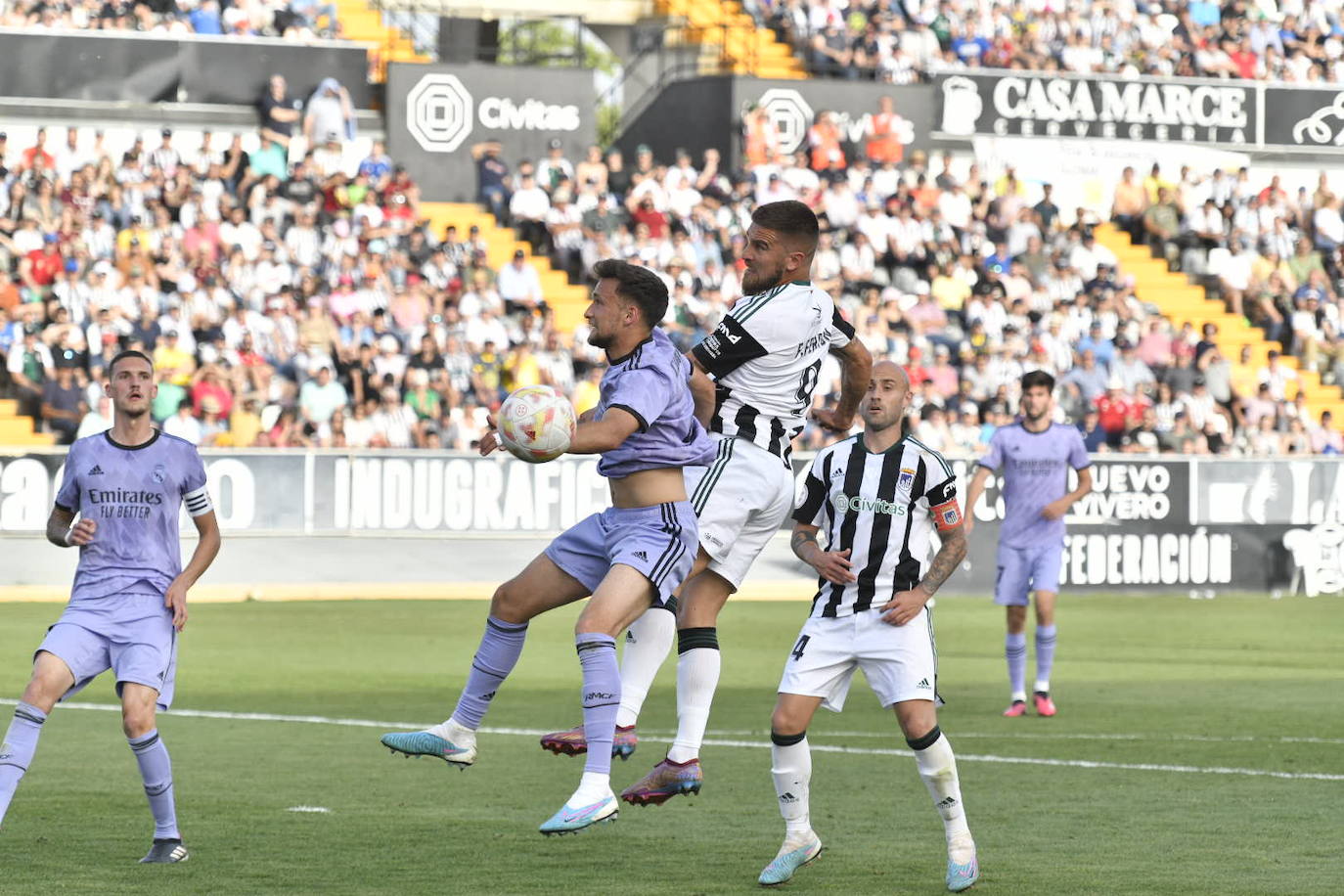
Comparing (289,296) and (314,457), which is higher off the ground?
(289,296)

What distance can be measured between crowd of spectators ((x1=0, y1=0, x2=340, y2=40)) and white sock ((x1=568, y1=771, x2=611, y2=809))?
23.9 metres

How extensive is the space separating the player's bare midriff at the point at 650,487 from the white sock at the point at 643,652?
24.3 inches

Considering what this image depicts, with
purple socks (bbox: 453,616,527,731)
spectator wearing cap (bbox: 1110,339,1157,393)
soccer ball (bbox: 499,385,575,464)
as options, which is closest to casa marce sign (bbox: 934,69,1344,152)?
spectator wearing cap (bbox: 1110,339,1157,393)

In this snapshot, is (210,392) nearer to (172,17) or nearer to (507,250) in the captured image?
(507,250)

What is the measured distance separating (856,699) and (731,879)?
8179mm

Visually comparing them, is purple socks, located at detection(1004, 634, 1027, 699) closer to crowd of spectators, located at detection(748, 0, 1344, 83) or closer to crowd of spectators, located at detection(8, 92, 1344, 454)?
crowd of spectators, located at detection(8, 92, 1344, 454)

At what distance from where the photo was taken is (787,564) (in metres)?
25.3

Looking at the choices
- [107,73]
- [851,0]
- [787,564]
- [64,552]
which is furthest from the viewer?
[851,0]

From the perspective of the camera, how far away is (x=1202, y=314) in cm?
3384

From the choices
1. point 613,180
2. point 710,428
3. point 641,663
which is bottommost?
point 641,663

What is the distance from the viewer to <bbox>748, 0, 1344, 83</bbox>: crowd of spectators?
1394 inches

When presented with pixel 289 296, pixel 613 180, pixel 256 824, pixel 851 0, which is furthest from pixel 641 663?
pixel 851 0

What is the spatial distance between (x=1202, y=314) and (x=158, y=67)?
643 inches

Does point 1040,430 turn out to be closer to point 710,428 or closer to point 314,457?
point 710,428
